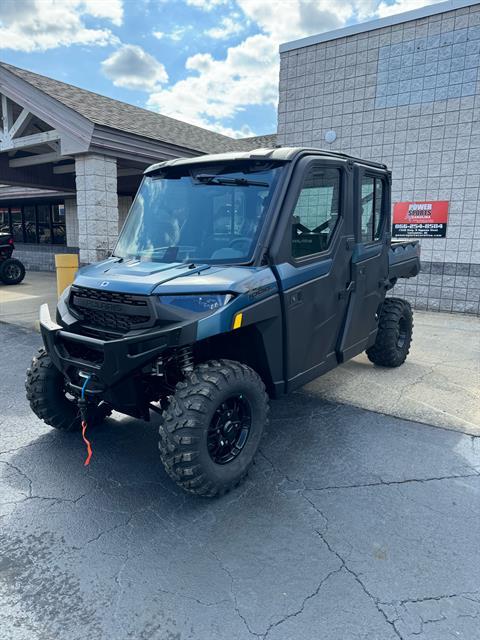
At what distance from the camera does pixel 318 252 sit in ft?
11.9

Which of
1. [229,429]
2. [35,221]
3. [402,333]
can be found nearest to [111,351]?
[229,429]

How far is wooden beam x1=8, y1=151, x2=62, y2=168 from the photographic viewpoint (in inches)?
418

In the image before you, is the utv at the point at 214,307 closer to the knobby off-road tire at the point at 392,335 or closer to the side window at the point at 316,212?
the side window at the point at 316,212

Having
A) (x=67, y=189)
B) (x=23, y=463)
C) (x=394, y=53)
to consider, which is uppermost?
(x=394, y=53)

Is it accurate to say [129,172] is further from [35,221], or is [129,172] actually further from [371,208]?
[371,208]

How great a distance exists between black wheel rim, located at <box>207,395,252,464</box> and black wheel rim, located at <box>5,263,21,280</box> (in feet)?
43.5

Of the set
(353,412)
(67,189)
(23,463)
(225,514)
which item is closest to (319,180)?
(353,412)

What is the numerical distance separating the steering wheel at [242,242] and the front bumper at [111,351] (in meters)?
0.81

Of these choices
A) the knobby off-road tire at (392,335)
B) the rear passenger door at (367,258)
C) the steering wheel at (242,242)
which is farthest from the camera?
the knobby off-road tire at (392,335)

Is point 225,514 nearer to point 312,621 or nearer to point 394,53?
point 312,621

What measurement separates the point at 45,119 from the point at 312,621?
9199mm

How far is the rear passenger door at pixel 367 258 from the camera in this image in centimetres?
412

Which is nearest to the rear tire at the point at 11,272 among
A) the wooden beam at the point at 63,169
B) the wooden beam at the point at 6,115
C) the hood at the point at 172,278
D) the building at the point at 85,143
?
the building at the point at 85,143

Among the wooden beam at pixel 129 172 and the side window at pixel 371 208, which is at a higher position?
the wooden beam at pixel 129 172
